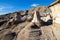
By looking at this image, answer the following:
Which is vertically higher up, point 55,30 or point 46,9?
point 46,9

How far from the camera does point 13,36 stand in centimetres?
840

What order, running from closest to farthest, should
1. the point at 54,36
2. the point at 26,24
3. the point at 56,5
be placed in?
1. the point at 54,36
2. the point at 26,24
3. the point at 56,5

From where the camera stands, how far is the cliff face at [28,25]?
8.30m

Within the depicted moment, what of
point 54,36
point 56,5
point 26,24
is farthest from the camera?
point 56,5

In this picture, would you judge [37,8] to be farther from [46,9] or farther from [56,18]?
[56,18]

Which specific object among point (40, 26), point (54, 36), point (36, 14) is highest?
point (36, 14)

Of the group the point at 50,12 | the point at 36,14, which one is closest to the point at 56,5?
the point at 50,12

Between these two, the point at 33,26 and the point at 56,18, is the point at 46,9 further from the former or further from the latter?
the point at 33,26

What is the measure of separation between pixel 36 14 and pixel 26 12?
761mm

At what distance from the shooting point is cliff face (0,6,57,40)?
27.2ft

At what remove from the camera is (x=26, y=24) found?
8891mm

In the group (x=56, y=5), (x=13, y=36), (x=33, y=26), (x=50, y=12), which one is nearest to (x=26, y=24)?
(x=33, y=26)

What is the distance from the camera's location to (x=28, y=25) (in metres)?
8.73

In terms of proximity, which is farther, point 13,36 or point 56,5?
point 56,5
